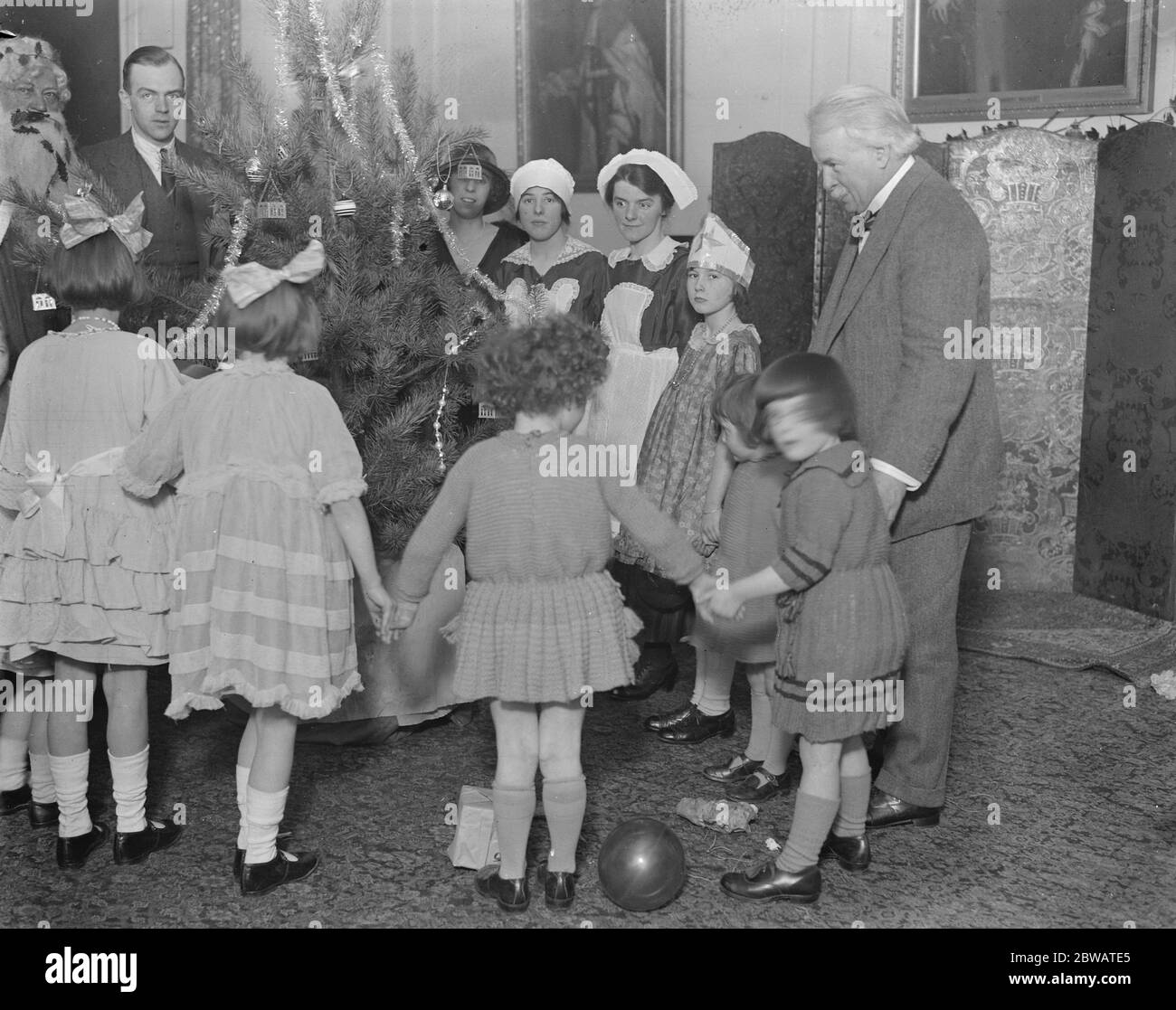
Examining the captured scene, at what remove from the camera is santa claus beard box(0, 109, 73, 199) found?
4.32 meters

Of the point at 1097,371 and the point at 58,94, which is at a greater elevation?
the point at 58,94

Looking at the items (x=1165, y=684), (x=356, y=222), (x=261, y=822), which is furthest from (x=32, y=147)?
(x=1165, y=684)

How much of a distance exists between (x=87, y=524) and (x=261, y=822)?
0.82 m

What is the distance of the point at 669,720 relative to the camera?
159 inches

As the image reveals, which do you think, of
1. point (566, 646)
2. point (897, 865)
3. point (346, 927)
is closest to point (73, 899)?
point (346, 927)

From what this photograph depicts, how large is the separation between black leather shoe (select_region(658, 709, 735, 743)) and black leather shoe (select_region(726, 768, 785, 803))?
41 centimetres

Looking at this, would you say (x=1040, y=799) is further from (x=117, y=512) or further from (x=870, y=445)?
(x=117, y=512)

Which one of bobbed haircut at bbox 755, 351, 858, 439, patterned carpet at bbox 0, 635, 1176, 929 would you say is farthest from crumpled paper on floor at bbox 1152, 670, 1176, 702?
bobbed haircut at bbox 755, 351, 858, 439

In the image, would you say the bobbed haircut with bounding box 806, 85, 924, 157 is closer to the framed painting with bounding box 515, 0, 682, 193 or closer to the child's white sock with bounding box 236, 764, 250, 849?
the child's white sock with bounding box 236, 764, 250, 849

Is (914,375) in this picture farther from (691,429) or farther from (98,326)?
(98,326)

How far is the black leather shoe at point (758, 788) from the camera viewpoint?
347 cm

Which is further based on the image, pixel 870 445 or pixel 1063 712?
pixel 1063 712

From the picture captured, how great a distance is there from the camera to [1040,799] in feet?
11.5

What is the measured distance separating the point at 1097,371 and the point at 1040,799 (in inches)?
117
